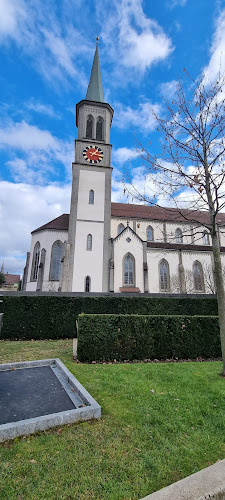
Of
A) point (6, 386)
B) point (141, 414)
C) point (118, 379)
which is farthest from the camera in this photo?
point (118, 379)

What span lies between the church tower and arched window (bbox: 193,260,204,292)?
11319 mm

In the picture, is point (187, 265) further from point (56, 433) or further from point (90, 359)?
point (56, 433)

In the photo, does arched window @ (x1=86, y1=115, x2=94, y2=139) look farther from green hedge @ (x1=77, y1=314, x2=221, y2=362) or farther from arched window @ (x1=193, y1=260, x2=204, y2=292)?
green hedge @ (x1=77, y1=314, x2=221, y2=362)

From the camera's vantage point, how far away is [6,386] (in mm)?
4375

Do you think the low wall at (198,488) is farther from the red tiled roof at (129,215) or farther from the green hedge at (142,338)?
the red tiled roof at (129,215)

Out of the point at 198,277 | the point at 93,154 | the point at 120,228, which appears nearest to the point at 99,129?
the point at 93,154

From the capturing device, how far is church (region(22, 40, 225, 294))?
24.2 metres

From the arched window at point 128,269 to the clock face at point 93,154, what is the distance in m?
12.1

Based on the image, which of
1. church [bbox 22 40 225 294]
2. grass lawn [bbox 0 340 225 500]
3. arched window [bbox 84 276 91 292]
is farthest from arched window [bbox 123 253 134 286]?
grass lawn [bbox 0 340 225 500]

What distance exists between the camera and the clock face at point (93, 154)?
2775 centimetres

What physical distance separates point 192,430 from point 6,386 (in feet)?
10.8

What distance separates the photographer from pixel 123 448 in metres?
2.71

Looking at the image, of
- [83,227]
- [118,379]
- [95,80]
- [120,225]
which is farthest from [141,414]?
[95,80]

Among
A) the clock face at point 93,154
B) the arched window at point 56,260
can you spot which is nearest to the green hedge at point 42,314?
the arched window at point 56,260
